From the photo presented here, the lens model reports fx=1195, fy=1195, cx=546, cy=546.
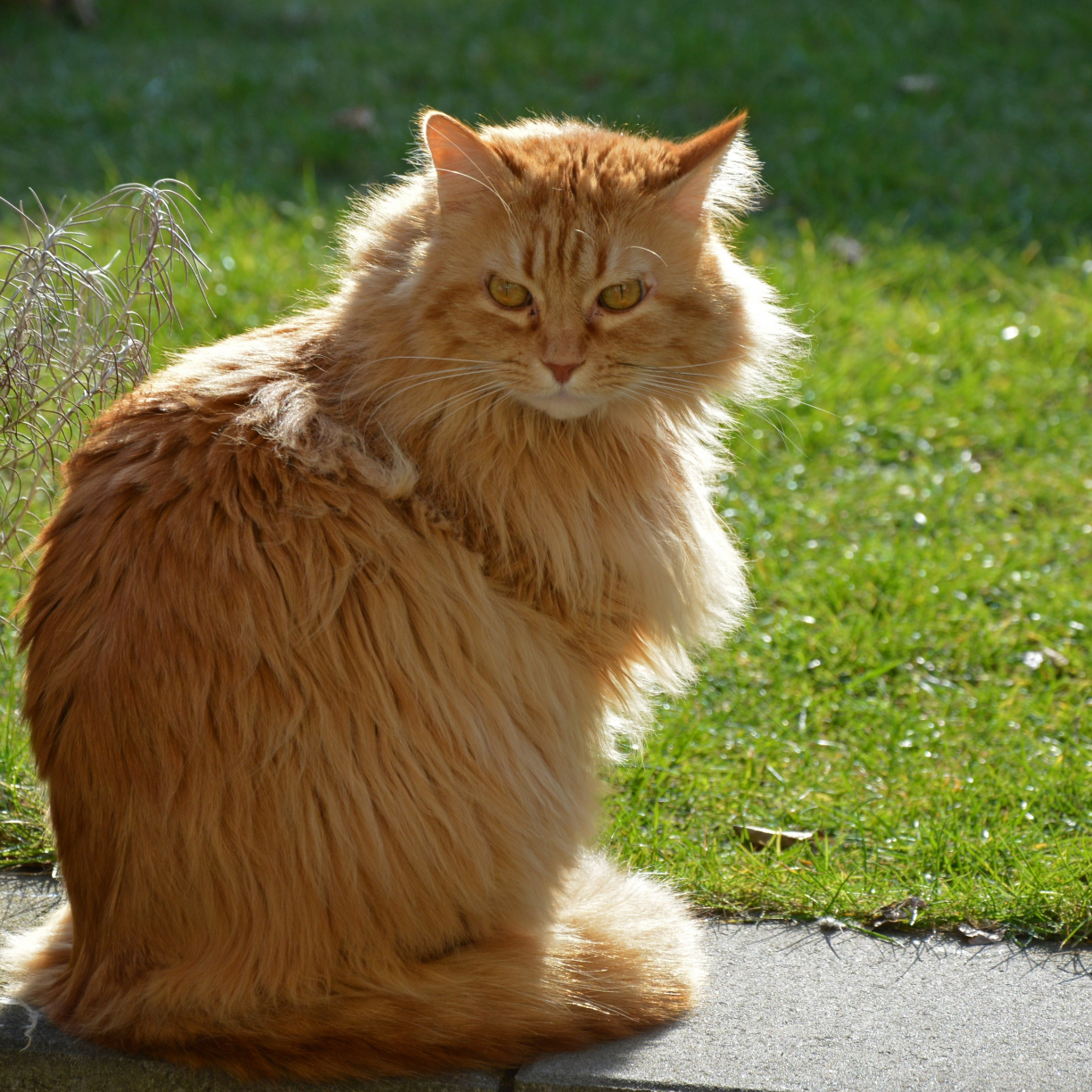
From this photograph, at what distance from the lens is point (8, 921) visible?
7.70 feet

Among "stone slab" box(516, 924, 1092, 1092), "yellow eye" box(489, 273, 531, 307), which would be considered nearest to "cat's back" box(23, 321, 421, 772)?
"yellow eye" box(489, 273, 531, 307)

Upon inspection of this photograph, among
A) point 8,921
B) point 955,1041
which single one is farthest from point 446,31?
point 955,1041

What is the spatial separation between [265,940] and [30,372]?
113cm

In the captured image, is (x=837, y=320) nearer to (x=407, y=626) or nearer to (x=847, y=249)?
(x=847, y=249)

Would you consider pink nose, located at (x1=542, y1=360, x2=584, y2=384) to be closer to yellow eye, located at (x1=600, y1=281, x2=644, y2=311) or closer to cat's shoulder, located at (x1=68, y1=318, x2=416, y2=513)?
yellow eye, located at (x1=600, y1=281, x2=644, y2=311)

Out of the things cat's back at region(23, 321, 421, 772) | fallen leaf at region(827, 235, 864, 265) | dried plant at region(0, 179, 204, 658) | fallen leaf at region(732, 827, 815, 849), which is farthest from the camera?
fallen leaf at region(827, 235, 864, 265)

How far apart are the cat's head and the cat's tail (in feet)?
3.03

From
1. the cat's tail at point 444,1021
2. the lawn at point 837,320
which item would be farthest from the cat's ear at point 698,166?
the cat's tail at point 444,1021

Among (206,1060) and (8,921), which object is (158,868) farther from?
(8,921)

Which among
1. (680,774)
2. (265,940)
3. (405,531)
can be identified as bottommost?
(680,774)

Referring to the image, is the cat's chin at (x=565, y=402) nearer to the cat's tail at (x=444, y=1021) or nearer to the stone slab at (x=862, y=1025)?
the cat's tail at (x=444, y=1021)

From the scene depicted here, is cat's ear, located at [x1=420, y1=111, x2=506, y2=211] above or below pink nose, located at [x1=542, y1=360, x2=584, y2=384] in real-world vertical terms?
above

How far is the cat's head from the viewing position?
6.57 feet

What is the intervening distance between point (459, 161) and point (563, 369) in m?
0.40
